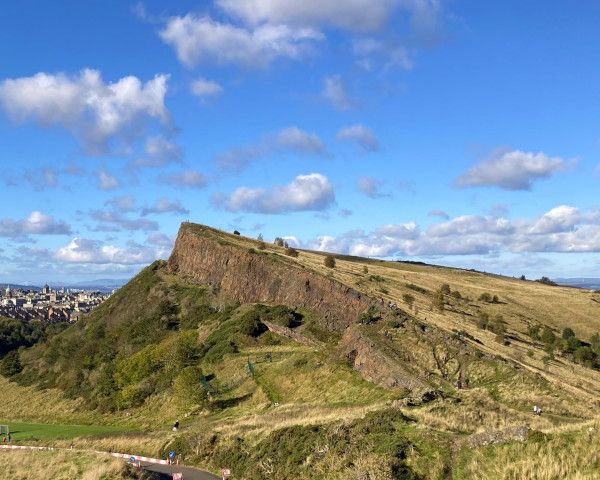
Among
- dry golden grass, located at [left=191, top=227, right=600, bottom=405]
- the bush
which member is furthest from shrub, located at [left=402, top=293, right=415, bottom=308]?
the bush

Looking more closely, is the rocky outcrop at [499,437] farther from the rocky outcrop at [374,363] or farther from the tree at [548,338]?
the tree at [548,338]

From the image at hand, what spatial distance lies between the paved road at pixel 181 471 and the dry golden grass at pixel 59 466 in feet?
7.65

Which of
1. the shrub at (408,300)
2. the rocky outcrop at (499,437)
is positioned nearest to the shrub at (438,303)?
the shrub at (408,300)

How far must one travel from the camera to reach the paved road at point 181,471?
32.6 m

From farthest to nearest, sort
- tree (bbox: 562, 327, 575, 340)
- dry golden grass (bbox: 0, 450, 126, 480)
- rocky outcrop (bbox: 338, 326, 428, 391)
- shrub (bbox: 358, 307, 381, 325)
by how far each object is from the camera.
→ tree (bbox: 562, 327, 575, 340), shrub (bbox: 358, 307, 381, 325), rocky outcrop (bbox: 338, 326, 428, 391), dry golden grass (bbox: 0, 450, 126, 480)

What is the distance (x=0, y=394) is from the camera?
73125 mm

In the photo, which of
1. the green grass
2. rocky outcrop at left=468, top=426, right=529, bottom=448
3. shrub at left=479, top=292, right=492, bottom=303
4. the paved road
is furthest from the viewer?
shrub at left=479, top=292, right=492, bottom=303

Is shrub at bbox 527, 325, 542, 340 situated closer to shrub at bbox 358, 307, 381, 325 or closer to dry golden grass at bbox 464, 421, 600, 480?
shrub at bbox 358, 307, 381, 325

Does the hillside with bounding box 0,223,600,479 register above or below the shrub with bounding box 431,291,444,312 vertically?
below

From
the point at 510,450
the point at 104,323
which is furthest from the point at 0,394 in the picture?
the point at 510,450

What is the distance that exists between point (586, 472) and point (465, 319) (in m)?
54.4

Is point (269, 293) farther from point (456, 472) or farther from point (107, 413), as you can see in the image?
point (456, 472)

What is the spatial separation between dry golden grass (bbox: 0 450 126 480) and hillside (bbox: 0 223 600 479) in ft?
16.7

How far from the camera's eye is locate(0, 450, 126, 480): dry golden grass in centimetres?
3184
